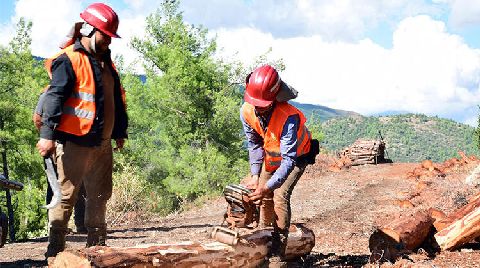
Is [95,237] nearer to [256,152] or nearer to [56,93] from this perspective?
[56,93]

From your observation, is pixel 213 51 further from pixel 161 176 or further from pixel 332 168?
pixel 332 168

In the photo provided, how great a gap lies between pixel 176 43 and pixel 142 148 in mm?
7315

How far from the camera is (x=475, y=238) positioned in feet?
22.1

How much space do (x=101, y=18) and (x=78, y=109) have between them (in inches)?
31.9

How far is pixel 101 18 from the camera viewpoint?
4797mm

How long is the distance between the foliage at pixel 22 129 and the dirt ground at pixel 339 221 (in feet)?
57.2

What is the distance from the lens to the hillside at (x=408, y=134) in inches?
4806

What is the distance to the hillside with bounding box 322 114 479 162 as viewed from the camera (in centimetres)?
12207

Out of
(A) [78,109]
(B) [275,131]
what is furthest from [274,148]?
(A) [78,109]

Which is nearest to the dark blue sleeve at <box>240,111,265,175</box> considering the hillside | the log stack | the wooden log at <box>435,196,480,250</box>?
the wooden log at <box>435,196,480,250</box>

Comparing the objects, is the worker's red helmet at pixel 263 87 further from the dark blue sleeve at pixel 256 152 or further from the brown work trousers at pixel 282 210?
the brown work trousers at pixel 282 210

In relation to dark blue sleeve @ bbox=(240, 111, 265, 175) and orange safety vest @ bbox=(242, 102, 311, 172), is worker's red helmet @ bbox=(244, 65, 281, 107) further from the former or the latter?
dark blue sleeve @ bbox=(240, 111, 265, 175)

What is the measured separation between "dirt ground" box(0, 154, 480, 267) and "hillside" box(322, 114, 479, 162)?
3987 inches

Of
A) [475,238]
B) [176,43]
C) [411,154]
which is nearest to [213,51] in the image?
[176,43]
